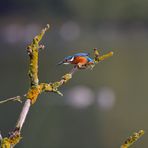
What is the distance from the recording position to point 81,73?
721 inches

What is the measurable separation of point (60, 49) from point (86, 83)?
6.40 m

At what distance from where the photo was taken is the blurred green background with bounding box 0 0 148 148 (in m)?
11.7

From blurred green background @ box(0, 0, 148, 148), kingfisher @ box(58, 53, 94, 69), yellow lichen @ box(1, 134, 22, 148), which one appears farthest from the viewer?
blurred green background @ box(0, 0, 148, 148)

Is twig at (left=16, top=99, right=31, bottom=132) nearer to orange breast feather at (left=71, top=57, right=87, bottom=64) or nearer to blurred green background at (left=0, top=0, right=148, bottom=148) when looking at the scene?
orange breast feather at (left=71, top=57, right=87, bottom=64)

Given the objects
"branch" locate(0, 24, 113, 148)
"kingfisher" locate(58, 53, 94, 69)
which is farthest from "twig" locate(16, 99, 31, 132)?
"kingfisher" locate(58, 53, 94, 69)

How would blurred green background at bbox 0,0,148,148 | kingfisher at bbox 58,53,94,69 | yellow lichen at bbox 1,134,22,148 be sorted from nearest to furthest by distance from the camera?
1. yellow lichen at bbox 1,134,22,148
2. kingfisher at bbox 58,53,94,69
3. blurred green background at bbox 0,0,148,148

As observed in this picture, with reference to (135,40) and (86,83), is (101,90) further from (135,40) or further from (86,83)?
(135,40)

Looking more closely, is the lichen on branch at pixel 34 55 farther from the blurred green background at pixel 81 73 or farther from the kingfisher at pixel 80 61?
the blurred green background at pixel 81 73

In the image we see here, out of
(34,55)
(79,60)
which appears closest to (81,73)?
(79,60)

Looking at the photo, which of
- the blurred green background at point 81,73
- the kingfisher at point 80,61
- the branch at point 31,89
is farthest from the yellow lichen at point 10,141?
the blurred green background at point 81,73

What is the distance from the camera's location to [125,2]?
29656mm

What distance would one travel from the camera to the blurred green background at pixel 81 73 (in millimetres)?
11658

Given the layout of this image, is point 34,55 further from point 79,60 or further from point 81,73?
point 81,73

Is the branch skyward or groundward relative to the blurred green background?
groundward
